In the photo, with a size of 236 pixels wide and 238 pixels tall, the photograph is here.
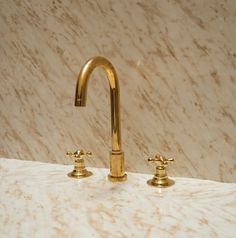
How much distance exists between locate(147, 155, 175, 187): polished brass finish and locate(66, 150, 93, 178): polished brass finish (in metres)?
0.20

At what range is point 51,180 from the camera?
95 cm

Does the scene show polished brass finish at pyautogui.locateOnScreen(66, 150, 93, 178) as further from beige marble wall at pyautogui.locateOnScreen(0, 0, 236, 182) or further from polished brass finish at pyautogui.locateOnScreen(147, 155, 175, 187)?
polished brass finish at pyautogui.locateOnScreen(147, 155, 175, 187)

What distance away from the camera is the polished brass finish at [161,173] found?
33.4 inches

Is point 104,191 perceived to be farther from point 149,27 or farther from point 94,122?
point 149,27

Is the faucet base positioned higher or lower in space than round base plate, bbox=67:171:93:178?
higher

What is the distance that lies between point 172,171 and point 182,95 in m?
0.22

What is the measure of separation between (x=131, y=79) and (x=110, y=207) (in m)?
0.36

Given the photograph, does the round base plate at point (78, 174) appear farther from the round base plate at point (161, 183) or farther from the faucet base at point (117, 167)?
the round base plate at point (161, 183)

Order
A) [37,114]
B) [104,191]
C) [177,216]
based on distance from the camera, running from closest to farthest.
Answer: [177,216]
[104,191]
[37,114]

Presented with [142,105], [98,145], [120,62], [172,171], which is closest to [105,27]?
[120,62]

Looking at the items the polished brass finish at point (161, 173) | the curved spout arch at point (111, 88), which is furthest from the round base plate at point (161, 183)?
the curved spout arch at point (111, 88)

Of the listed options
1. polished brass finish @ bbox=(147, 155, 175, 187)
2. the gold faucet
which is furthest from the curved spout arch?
polished brass finish @ bbox=(147, 155, 175, 187)

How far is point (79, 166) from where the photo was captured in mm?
961

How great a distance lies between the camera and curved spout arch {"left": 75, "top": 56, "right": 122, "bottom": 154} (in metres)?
0.74
